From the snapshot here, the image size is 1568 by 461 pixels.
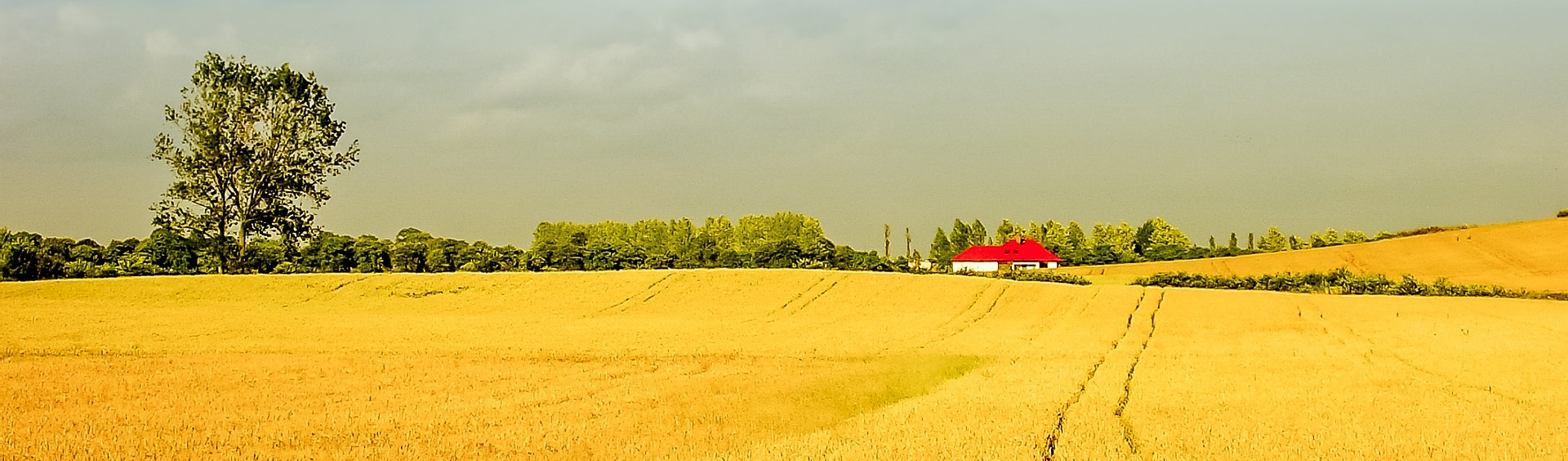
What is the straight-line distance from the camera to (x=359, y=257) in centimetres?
5678

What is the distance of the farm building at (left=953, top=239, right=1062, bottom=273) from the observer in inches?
4380

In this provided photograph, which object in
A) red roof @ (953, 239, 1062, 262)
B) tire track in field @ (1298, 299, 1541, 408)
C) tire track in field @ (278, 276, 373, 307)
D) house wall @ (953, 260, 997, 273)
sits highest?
red roof @ (953, 239, 1062, 262)

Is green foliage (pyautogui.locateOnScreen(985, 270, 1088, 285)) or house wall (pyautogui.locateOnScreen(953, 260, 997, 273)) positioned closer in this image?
green foliage (pyautogui.locateOnScreen(985, 270, 1088, 285))

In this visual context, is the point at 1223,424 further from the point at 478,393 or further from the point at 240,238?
the point at 240,238

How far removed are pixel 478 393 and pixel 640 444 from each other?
5772 mm

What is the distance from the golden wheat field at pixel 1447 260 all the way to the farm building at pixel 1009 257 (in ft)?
134

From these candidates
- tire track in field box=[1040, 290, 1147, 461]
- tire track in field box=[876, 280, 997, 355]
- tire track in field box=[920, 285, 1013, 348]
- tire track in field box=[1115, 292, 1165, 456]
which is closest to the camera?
tire track in field box=[1040, 290, 1147, 461]

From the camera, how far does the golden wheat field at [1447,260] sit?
5212 cm

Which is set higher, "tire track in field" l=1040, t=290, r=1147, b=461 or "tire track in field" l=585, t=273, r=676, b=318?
"tire track in field" l=585, t=273, r=676, b=318

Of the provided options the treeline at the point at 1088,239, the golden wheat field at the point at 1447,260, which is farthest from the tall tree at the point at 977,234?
the golden wheat field at the point at 1447,260

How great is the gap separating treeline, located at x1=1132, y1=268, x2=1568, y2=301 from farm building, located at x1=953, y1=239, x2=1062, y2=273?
6032 cm

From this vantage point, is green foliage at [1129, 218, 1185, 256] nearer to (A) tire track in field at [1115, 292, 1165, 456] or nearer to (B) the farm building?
(B) the farm building

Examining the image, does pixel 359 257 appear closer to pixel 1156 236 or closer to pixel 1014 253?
pixel 1014 253

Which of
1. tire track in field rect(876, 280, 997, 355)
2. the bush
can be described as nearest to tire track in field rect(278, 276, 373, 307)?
tire track in field rect(876, 280, 997, 355)
